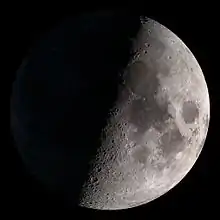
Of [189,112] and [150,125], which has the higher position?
[189,112]

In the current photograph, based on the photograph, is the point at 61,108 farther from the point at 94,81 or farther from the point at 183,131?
the point at 183,131

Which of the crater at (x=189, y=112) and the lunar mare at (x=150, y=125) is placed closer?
the lunar mare at (x=150, y=125)

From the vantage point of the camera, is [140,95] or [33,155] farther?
[33,155]

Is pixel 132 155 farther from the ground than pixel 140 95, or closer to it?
closer to it

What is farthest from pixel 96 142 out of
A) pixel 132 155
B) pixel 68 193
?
pixel 68 193

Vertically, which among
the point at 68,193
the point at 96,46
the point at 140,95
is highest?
the point at 96,46

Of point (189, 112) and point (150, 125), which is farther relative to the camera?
point (189, 112)

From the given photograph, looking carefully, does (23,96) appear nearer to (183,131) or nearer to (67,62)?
(67,62)
